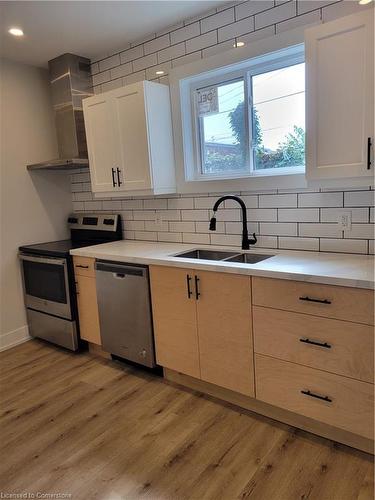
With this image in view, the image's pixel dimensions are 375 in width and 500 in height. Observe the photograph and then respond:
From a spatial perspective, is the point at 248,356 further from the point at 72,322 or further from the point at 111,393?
the point at 72,322

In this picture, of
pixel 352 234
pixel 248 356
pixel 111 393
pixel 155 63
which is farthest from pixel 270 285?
pixel 155 63

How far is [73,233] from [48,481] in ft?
7.84

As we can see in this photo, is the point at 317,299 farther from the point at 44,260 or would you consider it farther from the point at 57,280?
the point at 44,260

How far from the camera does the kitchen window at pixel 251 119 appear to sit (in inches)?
90.7

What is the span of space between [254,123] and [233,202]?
57 cm

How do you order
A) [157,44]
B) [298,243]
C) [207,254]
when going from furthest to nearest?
[157,44] < [207,254] < [298,243]

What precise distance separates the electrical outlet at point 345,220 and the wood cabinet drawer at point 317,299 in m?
0.59

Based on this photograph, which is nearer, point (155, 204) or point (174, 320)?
point (174, 320)

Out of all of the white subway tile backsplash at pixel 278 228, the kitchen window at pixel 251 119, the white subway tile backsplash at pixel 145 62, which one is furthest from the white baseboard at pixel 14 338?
the white subway tile backsplash at pixel 145 62

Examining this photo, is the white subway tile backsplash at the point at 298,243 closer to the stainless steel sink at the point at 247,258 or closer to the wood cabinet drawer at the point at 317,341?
the stainless steel sink at the point at 247,258

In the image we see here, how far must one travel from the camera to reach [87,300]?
2.89m

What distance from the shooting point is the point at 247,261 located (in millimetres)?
2432

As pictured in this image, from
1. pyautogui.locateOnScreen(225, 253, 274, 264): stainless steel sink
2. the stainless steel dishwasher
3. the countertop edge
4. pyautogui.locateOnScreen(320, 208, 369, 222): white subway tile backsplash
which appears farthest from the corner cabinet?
pyautogui.locateOnScreen(320, 208, 369, 222): white subway tile backsplash

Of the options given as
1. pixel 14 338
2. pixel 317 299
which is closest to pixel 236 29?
pixel 317 299
